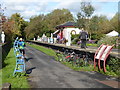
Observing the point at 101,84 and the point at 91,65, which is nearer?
the point at 101,84

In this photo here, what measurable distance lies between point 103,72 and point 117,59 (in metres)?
1.11

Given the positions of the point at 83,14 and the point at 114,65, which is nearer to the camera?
the point at 114,65

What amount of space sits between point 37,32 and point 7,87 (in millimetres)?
81656

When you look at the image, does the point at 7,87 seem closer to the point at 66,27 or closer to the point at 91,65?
the point at 91,65

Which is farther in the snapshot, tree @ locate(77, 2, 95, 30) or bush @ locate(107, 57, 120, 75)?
tree @ locate(77, 2, 95, 30)

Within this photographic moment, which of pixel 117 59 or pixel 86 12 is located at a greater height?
pixel 86 12

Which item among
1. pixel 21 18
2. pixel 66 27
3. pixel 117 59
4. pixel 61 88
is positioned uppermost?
pixel 21 18

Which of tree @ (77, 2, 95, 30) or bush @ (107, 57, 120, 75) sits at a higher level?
tree @ (77, 2, 95, 30)

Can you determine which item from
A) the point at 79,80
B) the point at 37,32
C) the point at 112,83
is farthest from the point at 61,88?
the point at 37,32

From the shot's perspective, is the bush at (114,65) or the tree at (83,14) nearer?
the bush at (114,65)

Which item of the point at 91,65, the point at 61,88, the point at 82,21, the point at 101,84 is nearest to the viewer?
the point at 61,88

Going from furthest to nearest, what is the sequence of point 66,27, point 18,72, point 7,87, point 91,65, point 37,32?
point 37,32, point 66,27, point 91,65, point 18,72, point 7,87

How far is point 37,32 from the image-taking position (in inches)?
3465

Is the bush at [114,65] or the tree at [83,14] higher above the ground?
the tree at [83,14]
